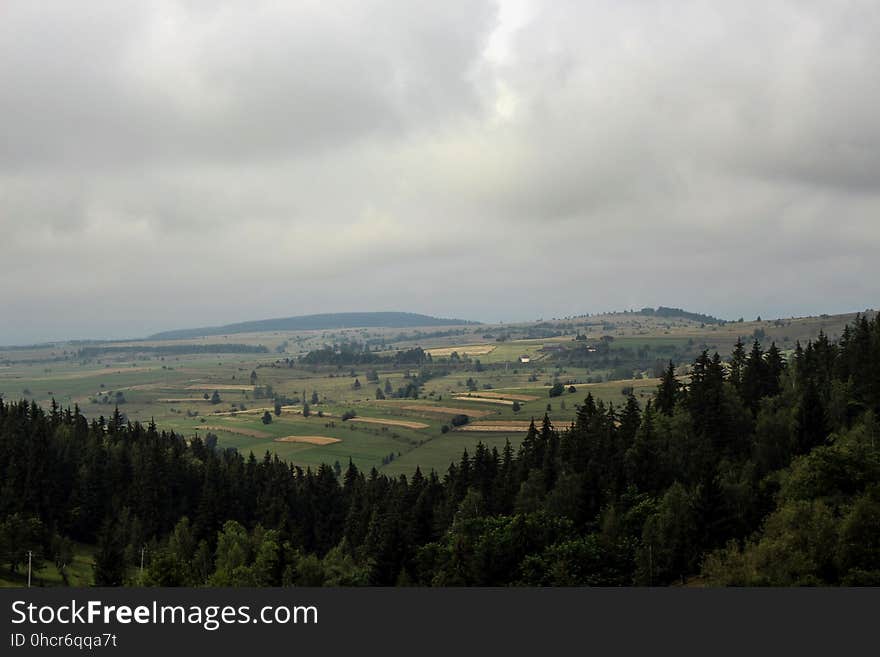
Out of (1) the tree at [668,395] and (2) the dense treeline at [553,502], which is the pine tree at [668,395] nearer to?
(1) the tree at [668,395]

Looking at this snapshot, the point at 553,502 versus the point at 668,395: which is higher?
the point at 668,395

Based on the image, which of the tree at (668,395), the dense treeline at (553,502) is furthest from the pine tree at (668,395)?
the dense treeline at (553,502)

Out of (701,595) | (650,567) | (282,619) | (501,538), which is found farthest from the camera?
(501,538)

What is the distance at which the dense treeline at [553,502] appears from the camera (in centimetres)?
8206

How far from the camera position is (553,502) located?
111 meters

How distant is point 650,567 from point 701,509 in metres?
9.31

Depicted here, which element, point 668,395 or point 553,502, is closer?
point 553,502

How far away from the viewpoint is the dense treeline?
82.1m

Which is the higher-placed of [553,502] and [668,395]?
[668,395]

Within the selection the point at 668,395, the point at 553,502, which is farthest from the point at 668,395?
the point at 553,502

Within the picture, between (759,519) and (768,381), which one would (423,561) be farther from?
(768,381)

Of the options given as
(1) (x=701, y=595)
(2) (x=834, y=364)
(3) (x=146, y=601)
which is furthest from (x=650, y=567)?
(2) (x=834, y=364)

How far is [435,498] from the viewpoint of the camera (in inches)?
5984

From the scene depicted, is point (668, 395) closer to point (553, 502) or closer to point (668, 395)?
point (668, 395)
